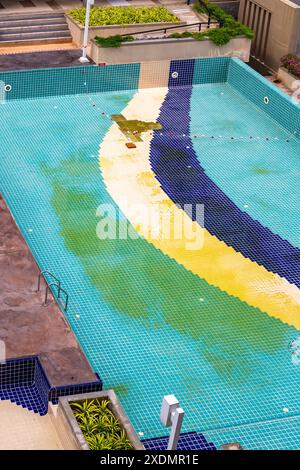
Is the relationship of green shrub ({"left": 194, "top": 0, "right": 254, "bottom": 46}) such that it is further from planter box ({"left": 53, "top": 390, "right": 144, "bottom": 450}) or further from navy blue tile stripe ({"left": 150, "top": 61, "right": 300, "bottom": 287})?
planter box ({"left": 53, "top": 390, "right": 144, "bottom": 450})

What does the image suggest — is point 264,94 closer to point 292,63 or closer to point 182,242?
point 292,63

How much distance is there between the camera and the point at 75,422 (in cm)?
1185

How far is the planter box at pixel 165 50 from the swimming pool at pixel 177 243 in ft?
0.93

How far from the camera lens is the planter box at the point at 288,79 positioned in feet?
77.8

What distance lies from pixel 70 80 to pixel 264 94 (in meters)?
5.04

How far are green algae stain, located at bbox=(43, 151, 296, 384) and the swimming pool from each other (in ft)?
0.10

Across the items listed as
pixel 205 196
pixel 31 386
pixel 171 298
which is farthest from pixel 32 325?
pixel 205 196

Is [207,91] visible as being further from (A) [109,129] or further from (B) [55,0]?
(B) [55,0]

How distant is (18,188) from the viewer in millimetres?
18812

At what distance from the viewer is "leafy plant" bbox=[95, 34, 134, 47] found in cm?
2298

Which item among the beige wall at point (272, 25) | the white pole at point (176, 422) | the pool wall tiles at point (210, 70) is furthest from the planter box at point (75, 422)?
the beige wall at point (272, 25)

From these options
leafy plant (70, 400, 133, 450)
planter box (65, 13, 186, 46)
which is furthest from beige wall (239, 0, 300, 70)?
leafy plant (70, 400, 133, 450)

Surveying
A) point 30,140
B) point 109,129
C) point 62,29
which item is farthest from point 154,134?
point 62,29
